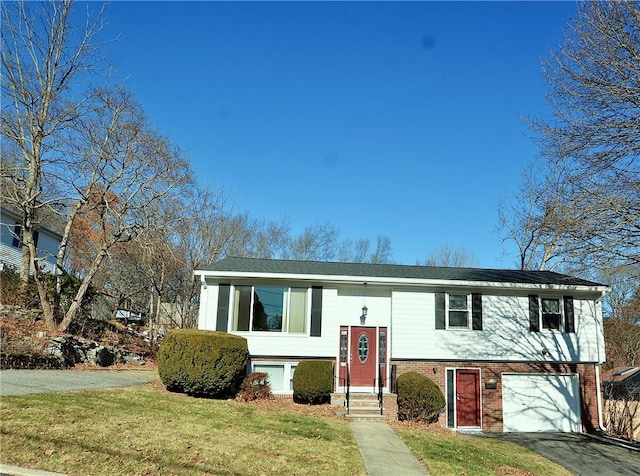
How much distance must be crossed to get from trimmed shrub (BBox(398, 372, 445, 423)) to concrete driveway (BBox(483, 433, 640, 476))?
256cm

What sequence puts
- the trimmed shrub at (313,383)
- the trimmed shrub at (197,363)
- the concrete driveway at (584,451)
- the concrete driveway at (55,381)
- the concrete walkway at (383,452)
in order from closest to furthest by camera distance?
1. the concrete walkway at (383,452)
2. the concrete driveway at (55,381)
3. the concrete driveway at (584,451)
4. the trimmed shrub at (197,363)
5. the trimmed shrub at (313,383)

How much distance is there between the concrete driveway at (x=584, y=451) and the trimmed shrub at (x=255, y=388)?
7.07 m

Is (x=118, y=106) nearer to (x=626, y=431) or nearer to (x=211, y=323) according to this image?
(x=211, y=323)

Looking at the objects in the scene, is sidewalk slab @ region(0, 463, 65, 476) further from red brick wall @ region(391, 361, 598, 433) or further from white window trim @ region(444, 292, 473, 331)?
white window trim @ region(444, 292, 473, 331)

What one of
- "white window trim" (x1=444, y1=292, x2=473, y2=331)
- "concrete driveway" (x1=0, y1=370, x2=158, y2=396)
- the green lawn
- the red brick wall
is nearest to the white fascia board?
"white window trim" (x1=444, y1=292, x2=473, y2=331)

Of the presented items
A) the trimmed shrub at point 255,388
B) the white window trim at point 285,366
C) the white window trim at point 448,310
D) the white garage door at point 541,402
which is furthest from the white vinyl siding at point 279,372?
the white garage door at point 541,402

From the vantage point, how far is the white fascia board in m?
14.7

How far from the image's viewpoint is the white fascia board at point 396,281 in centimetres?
1467

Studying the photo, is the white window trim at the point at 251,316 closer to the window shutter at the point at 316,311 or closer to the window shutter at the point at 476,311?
the window shutter at the point at 316,311

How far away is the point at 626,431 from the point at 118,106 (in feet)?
72.8

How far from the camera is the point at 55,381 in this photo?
445 inches

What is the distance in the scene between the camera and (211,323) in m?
14.7

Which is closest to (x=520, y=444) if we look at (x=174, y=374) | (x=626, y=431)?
(x=626, y=431)

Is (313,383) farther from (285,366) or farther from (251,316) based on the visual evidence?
(251,316)
